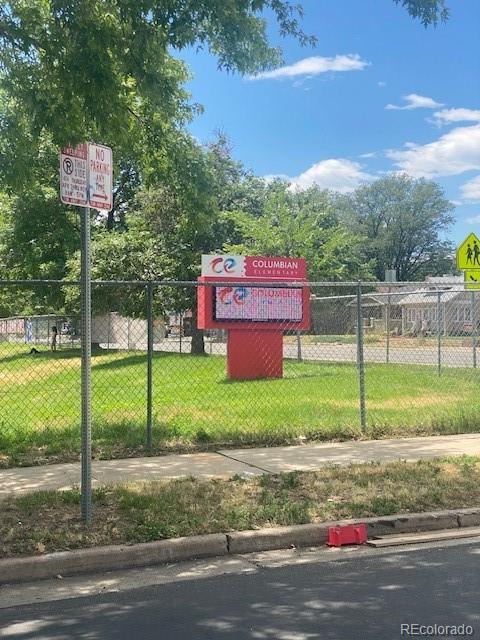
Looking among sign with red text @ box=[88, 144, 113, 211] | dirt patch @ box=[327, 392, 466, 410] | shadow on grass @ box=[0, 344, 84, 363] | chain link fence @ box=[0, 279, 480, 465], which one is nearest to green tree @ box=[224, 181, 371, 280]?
chain link fence @ box=[0, 279, 480, 465]

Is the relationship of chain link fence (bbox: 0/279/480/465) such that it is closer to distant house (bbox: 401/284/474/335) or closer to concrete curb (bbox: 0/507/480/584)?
distant house (bbox: 401/284/474/335)

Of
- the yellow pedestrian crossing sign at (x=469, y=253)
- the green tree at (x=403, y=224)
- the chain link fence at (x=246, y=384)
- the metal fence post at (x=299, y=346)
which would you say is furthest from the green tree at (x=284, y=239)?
the green tree at (x=403, y=224)

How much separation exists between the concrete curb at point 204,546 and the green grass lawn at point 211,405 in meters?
3.23

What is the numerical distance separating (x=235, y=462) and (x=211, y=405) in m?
3.77

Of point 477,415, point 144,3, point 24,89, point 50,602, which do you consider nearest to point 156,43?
point 144,3

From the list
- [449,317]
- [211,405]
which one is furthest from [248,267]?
[211,405]

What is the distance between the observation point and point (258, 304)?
655 inches

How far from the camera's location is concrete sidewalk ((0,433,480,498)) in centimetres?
725

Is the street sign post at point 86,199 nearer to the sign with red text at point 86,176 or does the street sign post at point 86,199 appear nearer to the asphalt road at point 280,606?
the sign with red text at point 86,176

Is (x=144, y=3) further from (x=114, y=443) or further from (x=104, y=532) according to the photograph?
(x=114, y=443)

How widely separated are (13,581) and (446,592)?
118 inches

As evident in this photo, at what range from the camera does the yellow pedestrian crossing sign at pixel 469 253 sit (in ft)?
35.8

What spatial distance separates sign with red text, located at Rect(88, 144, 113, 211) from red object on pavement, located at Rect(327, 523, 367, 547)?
Answer: 331cm

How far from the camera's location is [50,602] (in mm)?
4492
